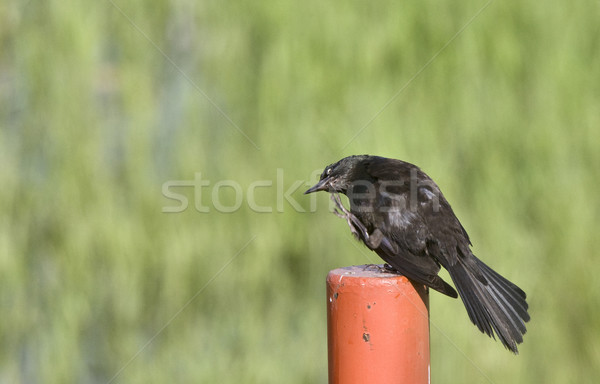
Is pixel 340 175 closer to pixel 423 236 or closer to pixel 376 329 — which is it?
pixel 423 236

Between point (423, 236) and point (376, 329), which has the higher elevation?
point (423, 236)

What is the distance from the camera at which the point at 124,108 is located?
4863mm

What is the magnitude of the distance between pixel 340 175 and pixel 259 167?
1.14 metres

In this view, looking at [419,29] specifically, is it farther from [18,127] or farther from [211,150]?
[18,127]

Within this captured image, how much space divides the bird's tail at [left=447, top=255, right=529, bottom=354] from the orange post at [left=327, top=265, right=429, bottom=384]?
1.91ft

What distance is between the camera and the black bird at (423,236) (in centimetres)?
315

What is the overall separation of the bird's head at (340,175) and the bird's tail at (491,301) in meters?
0.70

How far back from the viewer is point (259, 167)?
4.72 metres

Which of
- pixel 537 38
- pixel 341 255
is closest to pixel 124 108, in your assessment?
pixel 341 255

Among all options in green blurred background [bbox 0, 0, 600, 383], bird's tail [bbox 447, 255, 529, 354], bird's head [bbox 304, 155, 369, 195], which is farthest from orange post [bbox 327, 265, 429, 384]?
green blurred background [bbox 0, 0, 600, 383]

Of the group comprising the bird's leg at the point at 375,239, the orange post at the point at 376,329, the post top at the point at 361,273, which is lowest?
the orange post at the point at 376,329

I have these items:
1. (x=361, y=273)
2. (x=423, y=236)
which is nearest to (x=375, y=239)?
(x=423, y=236)

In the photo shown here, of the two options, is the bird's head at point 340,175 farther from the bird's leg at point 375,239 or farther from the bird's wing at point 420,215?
the bird's leg at point 375,239

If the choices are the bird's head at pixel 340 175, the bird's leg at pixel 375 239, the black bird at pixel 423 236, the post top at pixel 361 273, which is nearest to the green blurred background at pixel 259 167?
the bird's head at pixel 340 175
